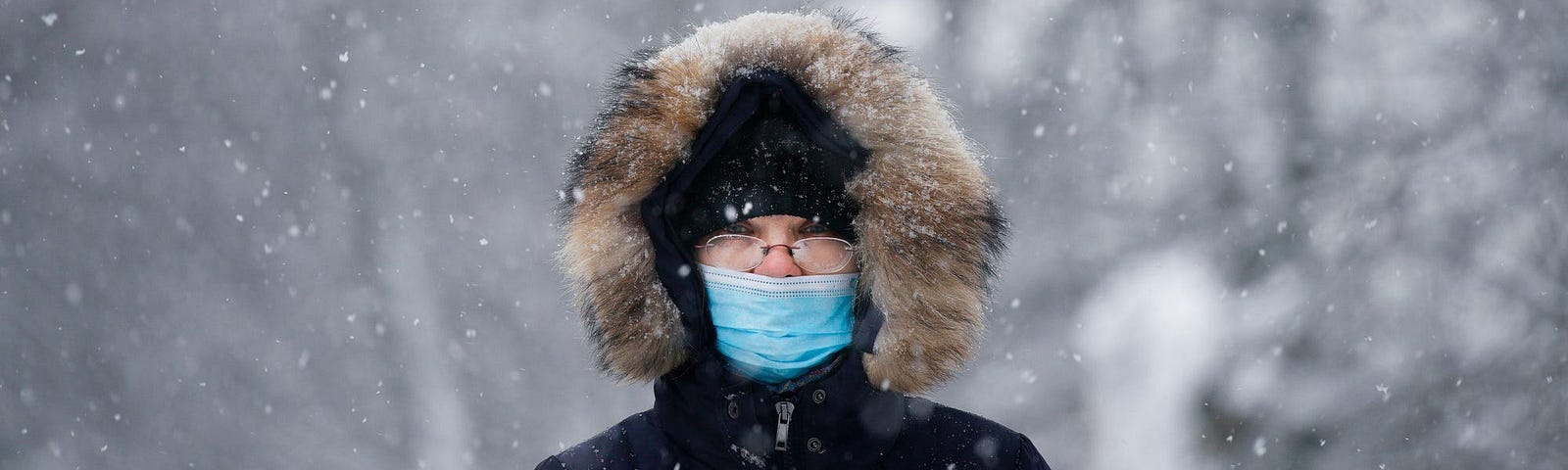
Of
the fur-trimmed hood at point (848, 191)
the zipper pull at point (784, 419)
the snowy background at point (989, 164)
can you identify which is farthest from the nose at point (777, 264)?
the snowy background at point (989, 164)

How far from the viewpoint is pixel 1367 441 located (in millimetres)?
8109

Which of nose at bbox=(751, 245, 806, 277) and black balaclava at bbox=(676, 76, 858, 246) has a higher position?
black balaclava at bbox=(676, 76, 858, 246)

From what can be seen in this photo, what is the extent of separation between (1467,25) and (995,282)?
7112 mm

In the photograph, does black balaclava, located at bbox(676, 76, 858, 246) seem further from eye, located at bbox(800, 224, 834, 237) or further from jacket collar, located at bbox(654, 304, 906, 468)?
jacket collar, located at bbox(654, 304, 906, 468)

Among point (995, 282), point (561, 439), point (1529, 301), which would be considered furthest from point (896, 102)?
point (561, 439)

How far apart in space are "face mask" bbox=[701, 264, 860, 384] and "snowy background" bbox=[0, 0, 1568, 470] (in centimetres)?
684

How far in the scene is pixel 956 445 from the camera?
221 centimetres

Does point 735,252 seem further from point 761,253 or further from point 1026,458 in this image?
point 1026,458

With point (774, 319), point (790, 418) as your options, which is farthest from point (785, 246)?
point (790, 418)

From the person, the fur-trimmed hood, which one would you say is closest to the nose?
the person

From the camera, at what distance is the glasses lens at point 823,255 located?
224 cm

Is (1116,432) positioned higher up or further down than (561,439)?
further down

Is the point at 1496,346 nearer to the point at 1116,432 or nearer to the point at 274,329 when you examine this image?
the point at 1116,432

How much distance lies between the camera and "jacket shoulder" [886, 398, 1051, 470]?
218cm
